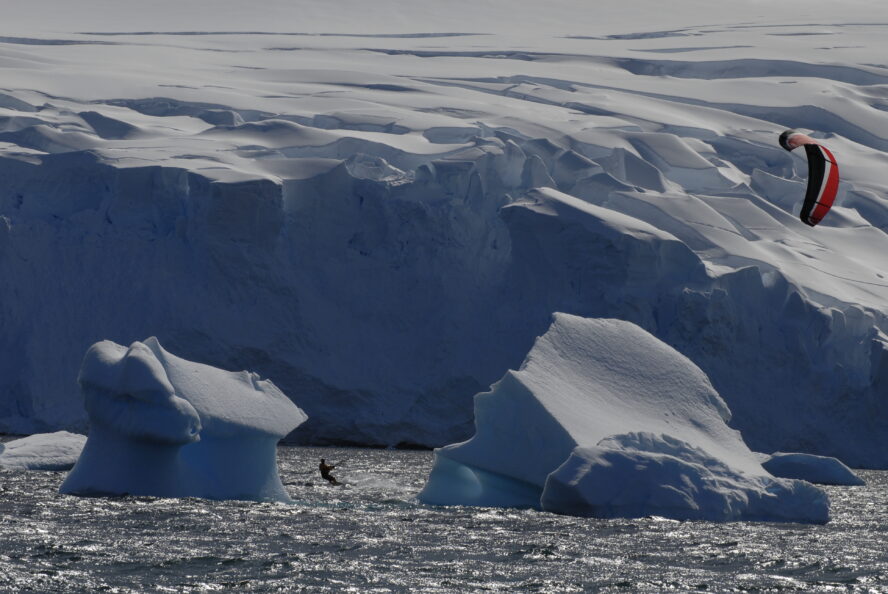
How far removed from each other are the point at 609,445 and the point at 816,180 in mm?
6354

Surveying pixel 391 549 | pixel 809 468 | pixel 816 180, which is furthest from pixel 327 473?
pixel 816 180

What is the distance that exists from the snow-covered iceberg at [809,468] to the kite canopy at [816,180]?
2907 millimetres

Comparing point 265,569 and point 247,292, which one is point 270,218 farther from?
point 265,569

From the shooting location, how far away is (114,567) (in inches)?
392

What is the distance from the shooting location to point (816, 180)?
17.6 metres

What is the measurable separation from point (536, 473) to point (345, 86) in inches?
675

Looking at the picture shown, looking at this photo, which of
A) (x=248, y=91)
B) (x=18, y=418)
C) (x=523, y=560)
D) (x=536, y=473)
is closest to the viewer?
(x=523, y=560)

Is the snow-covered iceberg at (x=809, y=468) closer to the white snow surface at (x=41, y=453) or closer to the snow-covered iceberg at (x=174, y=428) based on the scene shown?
the snow-covered iceberg at (x=174, y=428)

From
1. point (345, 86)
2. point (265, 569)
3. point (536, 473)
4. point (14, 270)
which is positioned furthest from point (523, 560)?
point (345, 86)

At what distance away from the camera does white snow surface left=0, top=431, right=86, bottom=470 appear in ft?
55.2

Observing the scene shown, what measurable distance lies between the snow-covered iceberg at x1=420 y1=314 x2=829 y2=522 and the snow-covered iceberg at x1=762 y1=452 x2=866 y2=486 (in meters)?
4.19

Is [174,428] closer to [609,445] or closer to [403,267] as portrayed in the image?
[609,445]

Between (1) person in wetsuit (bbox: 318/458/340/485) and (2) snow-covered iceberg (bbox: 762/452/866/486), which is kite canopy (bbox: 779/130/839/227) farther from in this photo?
(1) person in wetsuit (bbox: 318/458/340/485)

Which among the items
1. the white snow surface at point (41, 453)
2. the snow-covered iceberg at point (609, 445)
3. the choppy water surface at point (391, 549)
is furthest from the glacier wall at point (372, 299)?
Answer: the snow-covered iceberg at point (609, 445)
